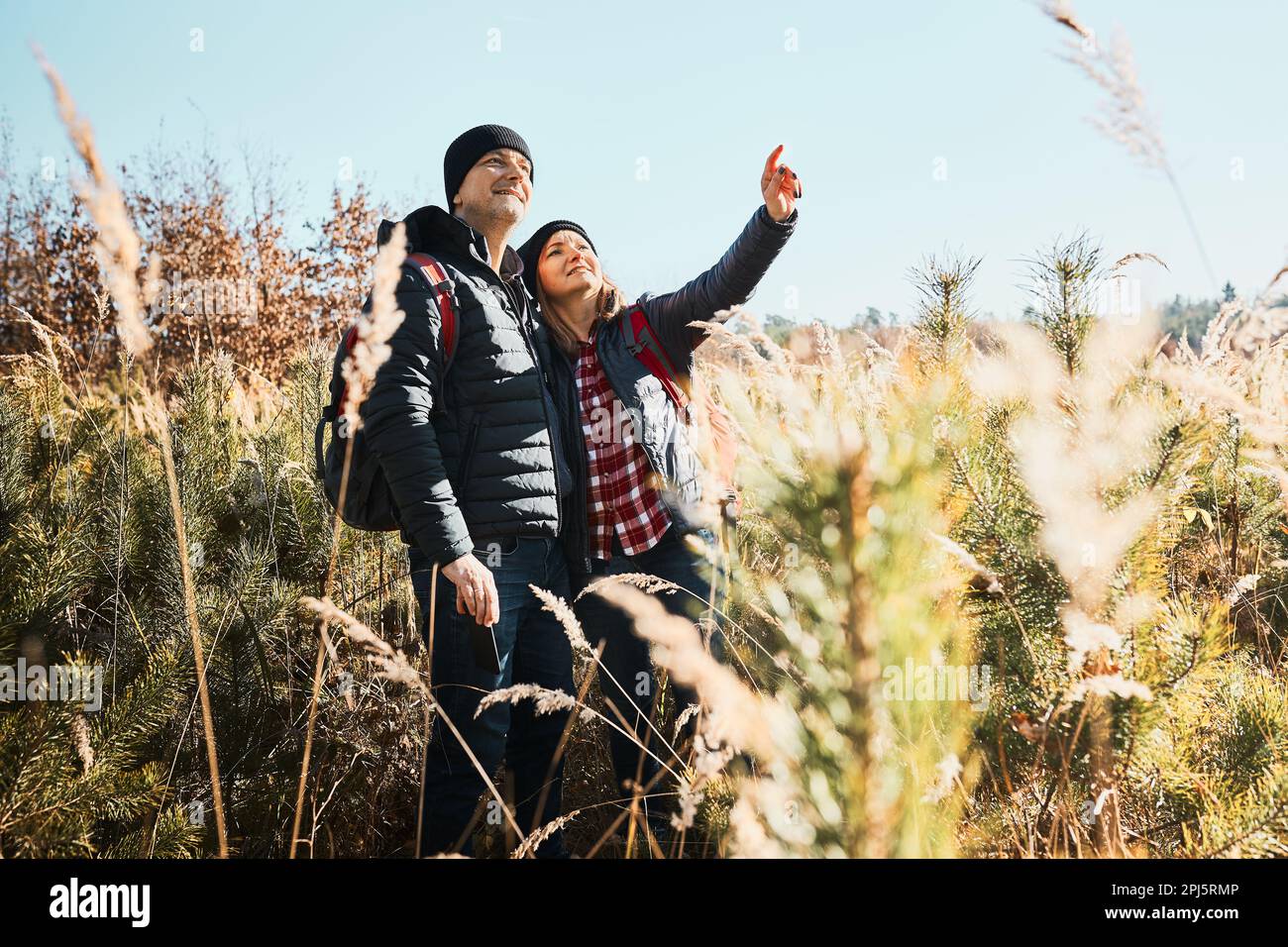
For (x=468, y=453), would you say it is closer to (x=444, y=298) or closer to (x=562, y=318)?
(x=444, y=298)

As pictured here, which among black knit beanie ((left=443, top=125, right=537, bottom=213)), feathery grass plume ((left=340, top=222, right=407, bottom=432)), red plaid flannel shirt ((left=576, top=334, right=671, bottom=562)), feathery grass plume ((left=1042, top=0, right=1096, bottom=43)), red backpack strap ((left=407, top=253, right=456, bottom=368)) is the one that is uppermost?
black knit beanie ((left=443, top=125, right=537, bottom=213))

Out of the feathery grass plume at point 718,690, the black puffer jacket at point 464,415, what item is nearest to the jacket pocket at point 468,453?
the black puffer jacket at point 464,415

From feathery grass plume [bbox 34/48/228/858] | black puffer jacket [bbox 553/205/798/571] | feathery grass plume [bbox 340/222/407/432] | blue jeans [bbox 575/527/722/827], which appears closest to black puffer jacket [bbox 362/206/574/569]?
black puffer jacket [bbox 553/205/798/571]

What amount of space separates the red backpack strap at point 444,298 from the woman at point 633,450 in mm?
423

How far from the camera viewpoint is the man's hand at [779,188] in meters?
2.49

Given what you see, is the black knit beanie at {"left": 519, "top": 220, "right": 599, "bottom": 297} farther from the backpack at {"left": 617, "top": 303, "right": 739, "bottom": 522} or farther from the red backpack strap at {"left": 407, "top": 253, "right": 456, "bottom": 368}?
the red backpack strap at {"left": 407, "top": 253, "right": 456, "bottom": 368}

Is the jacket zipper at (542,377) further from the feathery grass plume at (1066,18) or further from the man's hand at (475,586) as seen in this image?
the feathery grass plume at (1066,18)

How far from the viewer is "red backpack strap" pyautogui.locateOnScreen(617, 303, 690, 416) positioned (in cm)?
264

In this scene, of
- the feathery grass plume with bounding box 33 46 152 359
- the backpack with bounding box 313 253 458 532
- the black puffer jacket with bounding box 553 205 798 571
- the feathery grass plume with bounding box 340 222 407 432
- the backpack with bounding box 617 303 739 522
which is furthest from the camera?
the backpack with bounding box 617 303 739 522

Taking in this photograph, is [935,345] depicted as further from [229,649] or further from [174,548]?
[174,548]

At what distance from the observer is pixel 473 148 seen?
257 centimetres

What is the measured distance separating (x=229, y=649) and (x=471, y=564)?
3.40 ft

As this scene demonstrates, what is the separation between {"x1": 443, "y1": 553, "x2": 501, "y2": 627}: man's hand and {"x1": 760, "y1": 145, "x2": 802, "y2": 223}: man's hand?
4.83 ft

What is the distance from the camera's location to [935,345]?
5.79ft
